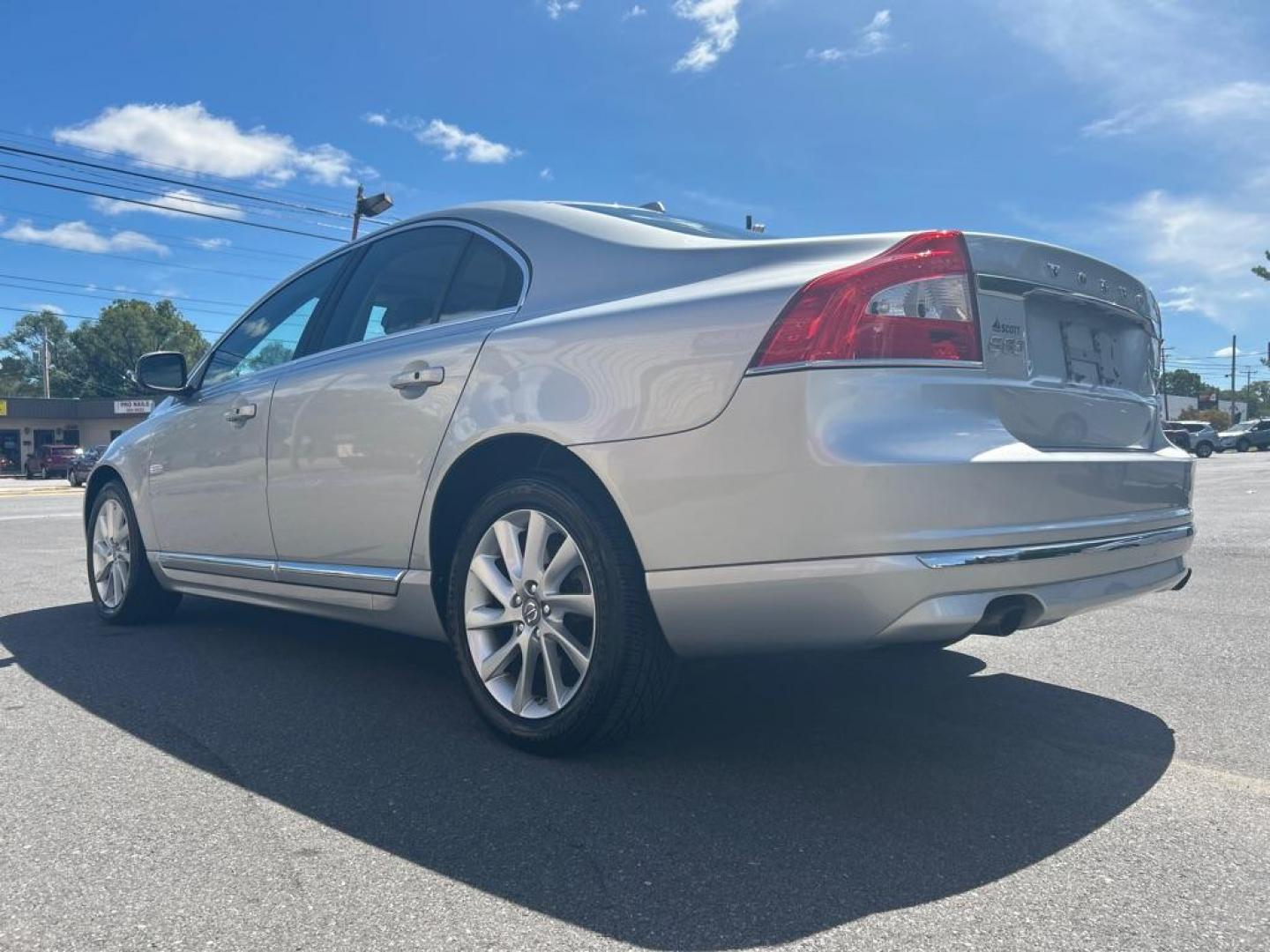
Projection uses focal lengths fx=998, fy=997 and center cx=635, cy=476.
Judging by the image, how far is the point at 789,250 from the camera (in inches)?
100

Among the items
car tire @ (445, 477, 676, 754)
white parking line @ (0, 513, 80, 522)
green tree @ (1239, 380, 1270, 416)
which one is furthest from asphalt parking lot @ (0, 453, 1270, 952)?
green tree @ (1239, 380, 1270, 416)

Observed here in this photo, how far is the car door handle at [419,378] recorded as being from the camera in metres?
3.11

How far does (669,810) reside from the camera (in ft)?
7.90

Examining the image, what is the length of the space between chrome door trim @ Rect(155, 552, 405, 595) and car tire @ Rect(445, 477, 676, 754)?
37 centimetres

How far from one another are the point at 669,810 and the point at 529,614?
26.8 inches

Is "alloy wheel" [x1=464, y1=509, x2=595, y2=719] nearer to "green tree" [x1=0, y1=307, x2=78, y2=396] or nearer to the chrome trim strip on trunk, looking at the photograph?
the chrome trim strip on trunk

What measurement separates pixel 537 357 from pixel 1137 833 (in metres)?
1.91

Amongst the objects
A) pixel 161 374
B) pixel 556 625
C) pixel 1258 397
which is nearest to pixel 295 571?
pixel 556 625

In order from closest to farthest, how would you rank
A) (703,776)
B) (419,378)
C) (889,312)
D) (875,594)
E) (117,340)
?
(875,594)
(889,312)
(703,776)
(419,378)
(117,340)

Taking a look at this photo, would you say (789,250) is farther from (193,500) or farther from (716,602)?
(193,500)

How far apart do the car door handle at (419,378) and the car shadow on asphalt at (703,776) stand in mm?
1072

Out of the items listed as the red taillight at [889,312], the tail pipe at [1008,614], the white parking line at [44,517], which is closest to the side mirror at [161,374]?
the red taillight at [889,312]

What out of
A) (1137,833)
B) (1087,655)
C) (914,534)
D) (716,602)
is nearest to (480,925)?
(716,602)

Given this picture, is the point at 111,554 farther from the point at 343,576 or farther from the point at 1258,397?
the point at 1258,397
